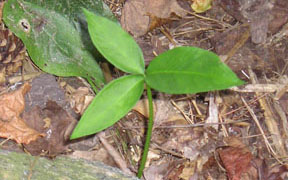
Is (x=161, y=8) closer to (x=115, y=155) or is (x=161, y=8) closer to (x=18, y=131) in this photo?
(x=115, y=155)

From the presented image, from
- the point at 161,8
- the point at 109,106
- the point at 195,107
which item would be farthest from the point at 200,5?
the point at 109,106

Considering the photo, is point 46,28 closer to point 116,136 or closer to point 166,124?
point 116,136

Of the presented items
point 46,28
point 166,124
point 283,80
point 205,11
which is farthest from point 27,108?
point 283,80

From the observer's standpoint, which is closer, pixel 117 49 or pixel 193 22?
pixel 117 49

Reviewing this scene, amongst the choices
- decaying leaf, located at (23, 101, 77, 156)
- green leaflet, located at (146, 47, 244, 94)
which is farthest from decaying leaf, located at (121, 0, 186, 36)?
green leaflet, located at (146, 47, 244, 94)

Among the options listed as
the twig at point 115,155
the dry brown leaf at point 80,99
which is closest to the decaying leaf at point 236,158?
the twig at point 115,155

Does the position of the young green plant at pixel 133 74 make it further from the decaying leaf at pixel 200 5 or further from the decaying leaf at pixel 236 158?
the decaying leaf at pixel 200 5

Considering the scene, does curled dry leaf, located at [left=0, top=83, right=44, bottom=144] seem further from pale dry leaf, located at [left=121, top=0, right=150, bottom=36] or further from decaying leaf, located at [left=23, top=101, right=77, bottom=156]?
pale dry leaf, located at [left=121, top=0, right=150, bottom=36]
